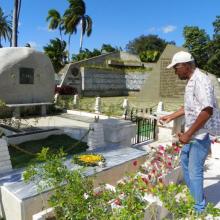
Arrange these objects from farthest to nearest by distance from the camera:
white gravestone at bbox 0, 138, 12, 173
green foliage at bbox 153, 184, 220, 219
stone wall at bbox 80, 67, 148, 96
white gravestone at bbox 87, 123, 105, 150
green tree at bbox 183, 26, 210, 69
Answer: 1. green tree at bbox 183, 26, 210, 69
2. stone wall at bbox 80, 67, 148, 96
3. white gravestone at bbox 87, 123, 105, 150
4. white gravestone at bbox 0, 138, 12, 173
5. green foliage at bbox 153, 184, 220, 219

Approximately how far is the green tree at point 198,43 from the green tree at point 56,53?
1719cm

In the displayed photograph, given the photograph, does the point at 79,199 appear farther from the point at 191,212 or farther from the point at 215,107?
the point at 215,107

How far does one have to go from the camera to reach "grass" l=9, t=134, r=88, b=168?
632cm

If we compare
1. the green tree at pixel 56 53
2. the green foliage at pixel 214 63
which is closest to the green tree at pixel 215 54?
the green foliage at pixel 214 63

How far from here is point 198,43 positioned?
116ft

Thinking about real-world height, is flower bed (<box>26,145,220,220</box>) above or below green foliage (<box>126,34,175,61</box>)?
below

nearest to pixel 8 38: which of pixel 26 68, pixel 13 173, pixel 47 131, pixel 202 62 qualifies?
pixel 202 62

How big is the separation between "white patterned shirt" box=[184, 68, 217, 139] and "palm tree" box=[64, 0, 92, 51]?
40.5 meters

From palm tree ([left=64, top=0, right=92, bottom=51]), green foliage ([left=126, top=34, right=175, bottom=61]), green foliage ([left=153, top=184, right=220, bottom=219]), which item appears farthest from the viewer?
green foliage ([left=126, top=34, right=175, bottom=61])

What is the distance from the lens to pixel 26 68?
13.1 m

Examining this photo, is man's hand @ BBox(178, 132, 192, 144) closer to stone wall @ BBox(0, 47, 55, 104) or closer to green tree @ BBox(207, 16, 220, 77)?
stone wall @ BBox(0, 47, 55, 104)

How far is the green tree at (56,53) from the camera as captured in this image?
32016 mm

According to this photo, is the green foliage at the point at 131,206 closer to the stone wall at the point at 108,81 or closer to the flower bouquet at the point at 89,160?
the flower bouquet at the point at 89,160

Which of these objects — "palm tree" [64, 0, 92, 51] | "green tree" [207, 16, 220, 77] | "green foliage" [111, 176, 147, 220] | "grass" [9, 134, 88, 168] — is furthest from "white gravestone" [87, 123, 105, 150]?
"palm tree" [64, 0, 92, 51]
